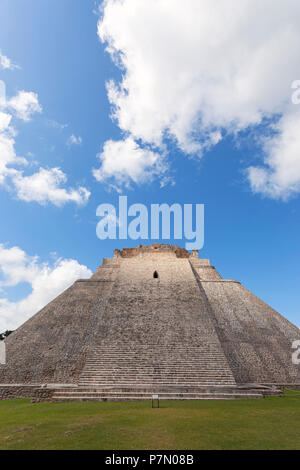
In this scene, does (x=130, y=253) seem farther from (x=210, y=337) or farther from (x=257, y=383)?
(x=257, y=383)

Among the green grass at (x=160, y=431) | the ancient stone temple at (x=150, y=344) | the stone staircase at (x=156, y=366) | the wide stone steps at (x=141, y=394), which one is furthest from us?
the stone staircase at (x=156, y=366)

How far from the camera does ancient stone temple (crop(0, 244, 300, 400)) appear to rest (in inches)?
431

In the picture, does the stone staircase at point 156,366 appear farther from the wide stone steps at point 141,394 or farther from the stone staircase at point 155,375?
the wide stone steps at point 141,394

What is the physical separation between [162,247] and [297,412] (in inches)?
842

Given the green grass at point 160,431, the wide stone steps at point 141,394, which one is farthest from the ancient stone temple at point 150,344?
the green grass at point 160,431

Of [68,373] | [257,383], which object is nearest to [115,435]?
[68,373]

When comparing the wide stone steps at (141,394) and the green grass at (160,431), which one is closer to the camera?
the green grass at (160,431)

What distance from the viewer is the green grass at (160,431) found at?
171 inches

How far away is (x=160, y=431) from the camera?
196 inches

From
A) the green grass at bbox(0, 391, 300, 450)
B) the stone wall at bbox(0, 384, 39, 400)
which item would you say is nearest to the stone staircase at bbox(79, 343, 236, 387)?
the stone wall at bbox(0, 384, 39, 400)

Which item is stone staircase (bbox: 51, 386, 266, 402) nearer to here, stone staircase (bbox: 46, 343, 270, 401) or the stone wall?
stone staircase (bbox: 46, 343, 270, 401)

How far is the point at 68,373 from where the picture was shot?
12180 millimetres

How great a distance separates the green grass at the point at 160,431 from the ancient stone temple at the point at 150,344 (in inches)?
139

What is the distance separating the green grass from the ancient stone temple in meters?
3.53
